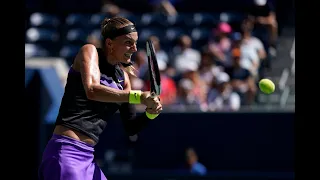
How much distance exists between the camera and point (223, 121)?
11.5 meters

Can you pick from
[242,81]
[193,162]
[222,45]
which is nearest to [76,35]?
[222,45]

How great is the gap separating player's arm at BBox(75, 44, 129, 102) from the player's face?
5.9 inches

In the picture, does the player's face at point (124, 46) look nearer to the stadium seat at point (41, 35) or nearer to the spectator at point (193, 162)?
the spectator at point (193, 162)

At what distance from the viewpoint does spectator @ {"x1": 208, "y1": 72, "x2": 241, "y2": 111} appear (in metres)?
11.7

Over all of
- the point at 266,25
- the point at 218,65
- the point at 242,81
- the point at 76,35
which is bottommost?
the point at 242,81

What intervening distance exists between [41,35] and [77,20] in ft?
2.37

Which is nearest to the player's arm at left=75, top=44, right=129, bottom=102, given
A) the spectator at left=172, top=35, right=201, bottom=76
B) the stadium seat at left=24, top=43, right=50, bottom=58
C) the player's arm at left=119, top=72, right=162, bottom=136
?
the player's arm at left=119, top=72, right=162, bottom=136

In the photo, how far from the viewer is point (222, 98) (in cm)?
1182

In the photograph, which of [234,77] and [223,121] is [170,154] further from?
[234,77]

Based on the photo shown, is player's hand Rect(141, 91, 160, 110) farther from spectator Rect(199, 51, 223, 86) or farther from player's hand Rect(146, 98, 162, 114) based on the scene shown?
spectator Rect(199, 51, 223, 86)

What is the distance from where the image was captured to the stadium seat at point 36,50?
1523cm

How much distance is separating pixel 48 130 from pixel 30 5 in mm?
6463

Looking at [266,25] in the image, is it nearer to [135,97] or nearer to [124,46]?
[124,46]
